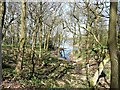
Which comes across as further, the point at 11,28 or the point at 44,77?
the point at 11,28

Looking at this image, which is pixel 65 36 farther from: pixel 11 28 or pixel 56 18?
pixel 11 28

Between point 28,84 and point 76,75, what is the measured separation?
161 inches

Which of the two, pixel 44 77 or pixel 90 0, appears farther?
pixel 90 0

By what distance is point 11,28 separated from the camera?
24.2 meters

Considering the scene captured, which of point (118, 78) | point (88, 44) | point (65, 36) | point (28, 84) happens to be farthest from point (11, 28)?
point (118, 78)

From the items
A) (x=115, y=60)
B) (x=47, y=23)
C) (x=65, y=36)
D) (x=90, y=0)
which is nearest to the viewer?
(x=115, y=60)

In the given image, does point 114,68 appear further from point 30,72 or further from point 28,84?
point 30,72

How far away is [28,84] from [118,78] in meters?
6.13

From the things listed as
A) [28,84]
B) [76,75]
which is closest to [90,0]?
[76,75]

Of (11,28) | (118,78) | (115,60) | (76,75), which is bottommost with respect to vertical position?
(76,75)

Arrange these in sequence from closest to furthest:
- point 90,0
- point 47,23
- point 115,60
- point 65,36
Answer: point 115,60
point 90,0
point 47,23
point 65,36

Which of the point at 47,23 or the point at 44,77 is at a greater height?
the point at 47,23

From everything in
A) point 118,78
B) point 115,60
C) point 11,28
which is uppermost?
point 11,28

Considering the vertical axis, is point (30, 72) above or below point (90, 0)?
below
